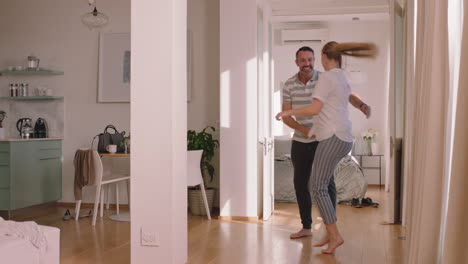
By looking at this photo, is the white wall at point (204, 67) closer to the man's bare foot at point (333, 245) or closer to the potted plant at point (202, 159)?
the potted plant at point (202, 159)

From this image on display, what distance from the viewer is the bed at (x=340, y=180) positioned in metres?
6.63

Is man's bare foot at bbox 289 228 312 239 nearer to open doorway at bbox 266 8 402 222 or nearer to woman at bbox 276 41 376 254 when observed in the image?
woman at bbox 276 41 376 254

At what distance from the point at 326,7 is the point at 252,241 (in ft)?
10.1

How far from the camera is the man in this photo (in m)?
4.61

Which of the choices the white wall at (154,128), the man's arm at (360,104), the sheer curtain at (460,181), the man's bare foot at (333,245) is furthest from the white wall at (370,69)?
the sheer curtain at (460,181)

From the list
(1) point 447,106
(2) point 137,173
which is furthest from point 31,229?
(1) point 447,106

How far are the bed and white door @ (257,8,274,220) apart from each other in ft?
3.29

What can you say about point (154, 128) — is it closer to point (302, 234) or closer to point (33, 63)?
point (302, 234)

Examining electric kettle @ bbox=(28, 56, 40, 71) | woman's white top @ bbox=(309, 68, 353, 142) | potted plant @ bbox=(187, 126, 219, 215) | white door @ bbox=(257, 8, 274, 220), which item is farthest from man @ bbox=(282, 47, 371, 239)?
electric kettle @ bbox=(28, 56, 40, 71)

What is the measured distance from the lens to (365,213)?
5.99 m

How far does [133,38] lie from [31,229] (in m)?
1.36

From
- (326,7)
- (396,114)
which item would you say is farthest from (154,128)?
(326,7)

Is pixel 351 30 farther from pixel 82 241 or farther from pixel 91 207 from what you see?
pixel 82 241

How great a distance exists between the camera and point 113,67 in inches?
257
